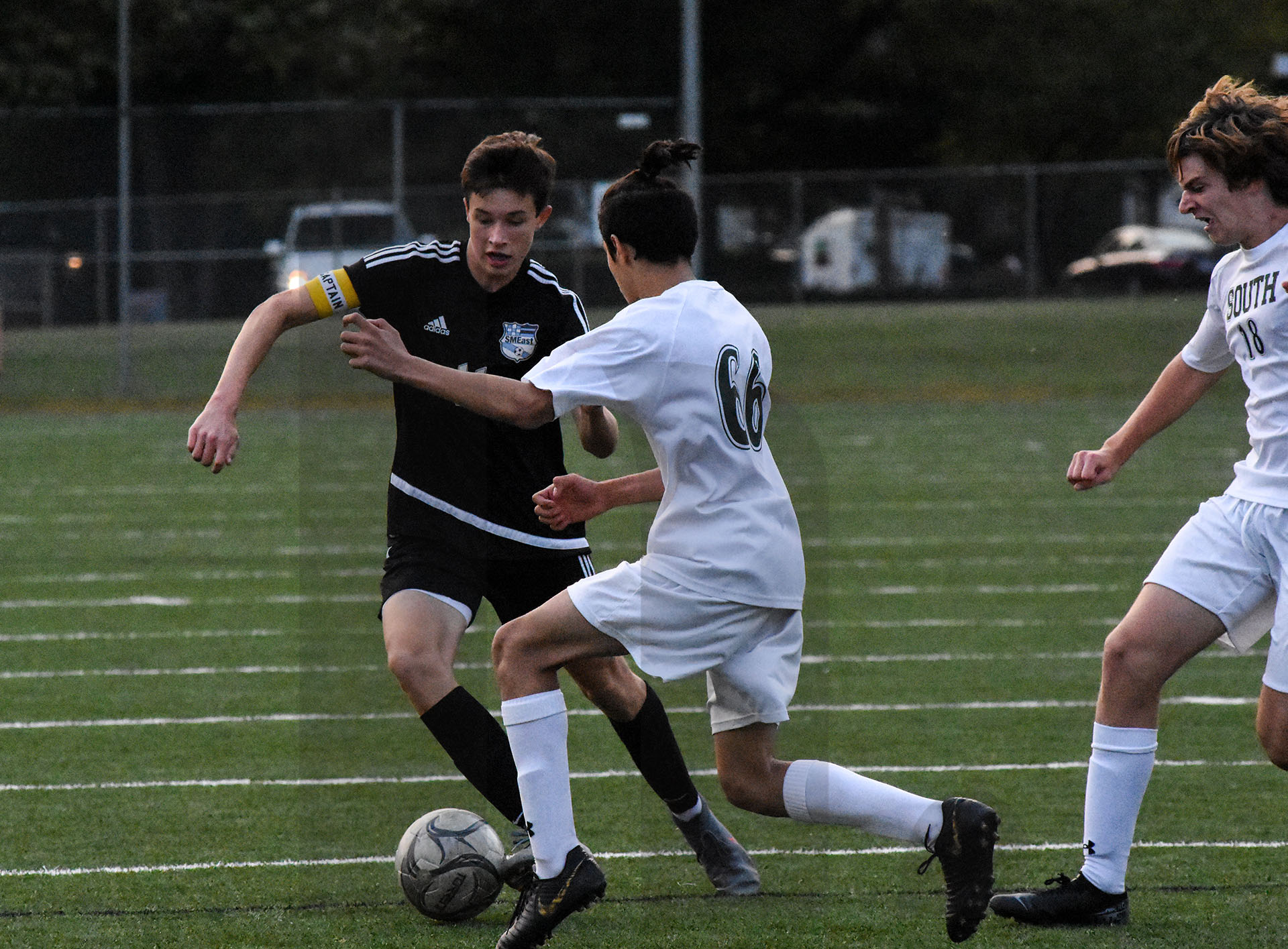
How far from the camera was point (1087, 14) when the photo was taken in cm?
3406

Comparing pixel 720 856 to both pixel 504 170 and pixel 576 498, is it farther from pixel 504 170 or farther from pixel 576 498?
pixel 504 170

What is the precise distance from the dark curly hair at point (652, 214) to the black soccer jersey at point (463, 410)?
710 mm

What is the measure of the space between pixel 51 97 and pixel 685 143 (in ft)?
92.3

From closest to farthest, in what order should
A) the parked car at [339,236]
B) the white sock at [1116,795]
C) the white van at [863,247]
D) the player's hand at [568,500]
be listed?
the player's hand at [568,500]
the white sock at [1116,795]
the parked car at [339,236]
the white van at [863,247]

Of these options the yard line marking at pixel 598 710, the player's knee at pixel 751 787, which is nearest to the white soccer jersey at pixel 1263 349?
the player's knee at pixel 751 787

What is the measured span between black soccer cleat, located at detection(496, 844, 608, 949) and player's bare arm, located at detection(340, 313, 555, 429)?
3.39ft

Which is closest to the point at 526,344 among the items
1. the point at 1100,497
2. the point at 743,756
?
the point at 743,756

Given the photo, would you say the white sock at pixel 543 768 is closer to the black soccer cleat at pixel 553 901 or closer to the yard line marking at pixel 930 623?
the black soccer cleat at pixel 553 901

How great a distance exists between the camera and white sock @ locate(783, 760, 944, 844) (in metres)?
4.12

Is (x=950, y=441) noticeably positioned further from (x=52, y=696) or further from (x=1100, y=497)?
(x=52, y=696)

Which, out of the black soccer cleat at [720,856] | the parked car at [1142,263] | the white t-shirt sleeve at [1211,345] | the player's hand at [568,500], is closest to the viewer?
the player's hand at [568,500]

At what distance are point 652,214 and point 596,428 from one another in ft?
2.42

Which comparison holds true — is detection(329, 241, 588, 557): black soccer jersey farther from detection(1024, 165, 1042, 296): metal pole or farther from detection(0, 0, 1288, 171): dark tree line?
detection(0, 0, 1288, 171): dark tree line

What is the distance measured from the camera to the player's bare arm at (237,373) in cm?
415
